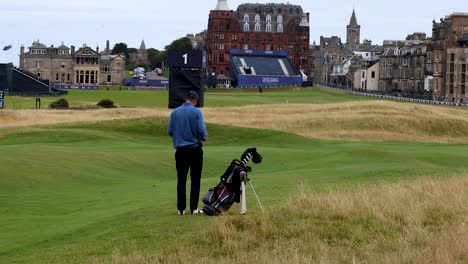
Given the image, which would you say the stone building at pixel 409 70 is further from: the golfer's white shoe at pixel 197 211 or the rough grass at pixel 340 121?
the golfer's white shoe at pixel 197 211

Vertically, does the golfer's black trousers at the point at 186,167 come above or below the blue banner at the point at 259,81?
below

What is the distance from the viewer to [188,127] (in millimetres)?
17219

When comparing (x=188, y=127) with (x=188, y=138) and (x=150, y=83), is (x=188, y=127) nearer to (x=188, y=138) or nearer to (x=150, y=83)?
(x=188, y=138)

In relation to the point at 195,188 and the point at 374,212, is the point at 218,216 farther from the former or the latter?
the point at 374,212

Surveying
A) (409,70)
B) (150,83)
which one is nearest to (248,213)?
(409,70)

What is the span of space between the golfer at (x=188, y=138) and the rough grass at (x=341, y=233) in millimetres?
1488

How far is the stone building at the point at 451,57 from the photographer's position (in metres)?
146

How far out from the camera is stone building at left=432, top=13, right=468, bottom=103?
14575 centimetres

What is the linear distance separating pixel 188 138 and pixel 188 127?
8.9 inches

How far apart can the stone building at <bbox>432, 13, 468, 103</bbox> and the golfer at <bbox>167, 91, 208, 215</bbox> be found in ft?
428

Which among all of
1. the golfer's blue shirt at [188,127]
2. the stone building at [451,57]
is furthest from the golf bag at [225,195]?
the stone building at [451,57]

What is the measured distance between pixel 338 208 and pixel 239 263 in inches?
160

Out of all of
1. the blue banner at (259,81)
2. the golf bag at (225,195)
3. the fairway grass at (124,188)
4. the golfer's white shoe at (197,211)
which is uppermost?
the blue banner at (259,81)

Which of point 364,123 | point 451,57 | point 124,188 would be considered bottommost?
point 124,188
